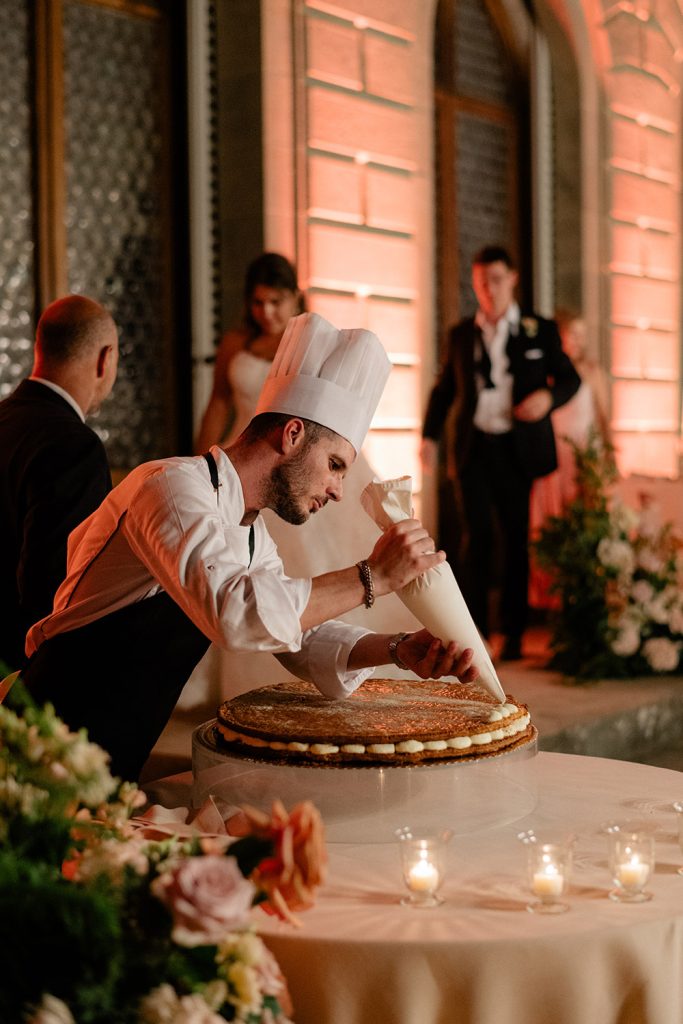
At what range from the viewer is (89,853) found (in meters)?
1.30

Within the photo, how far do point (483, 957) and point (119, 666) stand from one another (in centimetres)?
98

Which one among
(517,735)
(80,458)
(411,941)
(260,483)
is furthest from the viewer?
(80,458)

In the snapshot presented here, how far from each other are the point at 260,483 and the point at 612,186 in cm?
734

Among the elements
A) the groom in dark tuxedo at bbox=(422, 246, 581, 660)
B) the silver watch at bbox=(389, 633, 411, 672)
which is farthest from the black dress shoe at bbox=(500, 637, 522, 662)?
the silver watch at bbox=(389, 633, 411, 672)

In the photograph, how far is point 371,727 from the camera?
2.02m

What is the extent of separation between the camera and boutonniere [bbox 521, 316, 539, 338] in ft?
20.2

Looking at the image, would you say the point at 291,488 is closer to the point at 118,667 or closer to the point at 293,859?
the point at 118,667

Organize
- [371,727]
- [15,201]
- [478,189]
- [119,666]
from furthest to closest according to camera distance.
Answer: [478,189] < [15,201] < [119,666] < [371,727]

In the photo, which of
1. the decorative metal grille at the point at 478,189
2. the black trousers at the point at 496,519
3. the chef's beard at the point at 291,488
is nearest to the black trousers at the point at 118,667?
the chef's beard at the point at 291,488

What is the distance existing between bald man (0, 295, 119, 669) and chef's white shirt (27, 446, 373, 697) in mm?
499

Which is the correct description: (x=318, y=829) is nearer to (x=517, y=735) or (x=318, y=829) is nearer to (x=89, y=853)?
(x=89, y=853)

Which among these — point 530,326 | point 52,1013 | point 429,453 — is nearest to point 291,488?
point 52,1013

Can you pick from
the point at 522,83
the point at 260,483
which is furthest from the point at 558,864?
the point at 522,83

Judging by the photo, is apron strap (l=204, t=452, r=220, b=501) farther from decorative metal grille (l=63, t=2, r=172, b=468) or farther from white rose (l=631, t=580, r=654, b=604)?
decorative metal grille (l=63, t=2, r=172, b=468)
